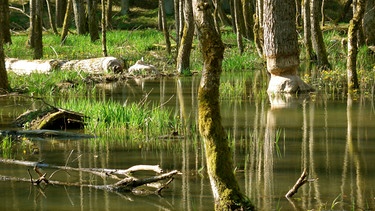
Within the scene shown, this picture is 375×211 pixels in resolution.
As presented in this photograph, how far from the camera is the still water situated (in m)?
7.72

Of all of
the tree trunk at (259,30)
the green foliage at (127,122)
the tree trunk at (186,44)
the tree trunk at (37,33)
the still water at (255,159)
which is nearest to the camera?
the still water at (255,159)

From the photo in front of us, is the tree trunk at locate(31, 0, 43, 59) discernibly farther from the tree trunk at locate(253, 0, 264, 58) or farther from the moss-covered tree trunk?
the moss-covered tree trunk

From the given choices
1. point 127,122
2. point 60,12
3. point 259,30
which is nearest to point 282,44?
point 127,122

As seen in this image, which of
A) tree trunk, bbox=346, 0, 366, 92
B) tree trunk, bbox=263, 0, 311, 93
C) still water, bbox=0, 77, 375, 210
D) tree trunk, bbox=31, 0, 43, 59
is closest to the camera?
still water, bbox=0, 77, 375, 210

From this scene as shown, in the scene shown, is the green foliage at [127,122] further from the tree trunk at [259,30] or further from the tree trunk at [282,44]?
the tree trunk at [259,30]

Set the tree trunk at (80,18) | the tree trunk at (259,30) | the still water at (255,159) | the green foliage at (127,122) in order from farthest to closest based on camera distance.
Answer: the tree trunk at (80,18) → the tree trunk at (259,30) → the green foliage at (127,122) → the still water at (255,159)

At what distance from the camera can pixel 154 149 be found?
424 inches

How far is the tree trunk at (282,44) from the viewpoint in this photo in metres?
17.4

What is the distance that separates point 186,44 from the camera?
22875 mm

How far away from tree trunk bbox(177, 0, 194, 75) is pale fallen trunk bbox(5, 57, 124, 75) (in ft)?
5.39

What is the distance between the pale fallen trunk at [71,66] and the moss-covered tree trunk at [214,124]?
1561 centimetres

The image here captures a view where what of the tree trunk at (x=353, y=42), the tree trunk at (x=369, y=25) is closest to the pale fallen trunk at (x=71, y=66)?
the tree trunk at (x=369, y=25)

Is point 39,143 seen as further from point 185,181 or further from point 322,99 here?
point 322,99

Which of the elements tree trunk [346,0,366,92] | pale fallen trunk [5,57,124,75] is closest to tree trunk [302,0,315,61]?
pale fallen trunk [5,57,124,75]
